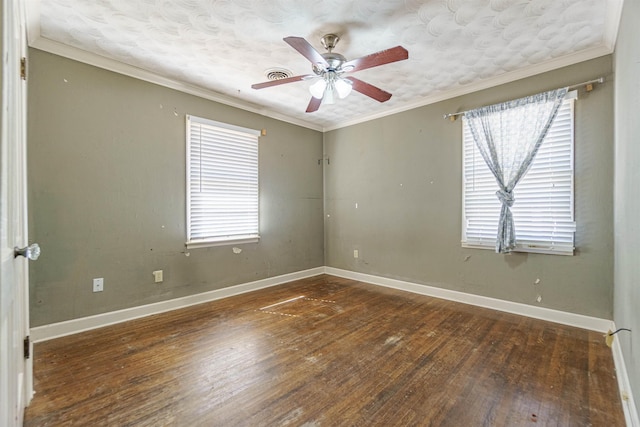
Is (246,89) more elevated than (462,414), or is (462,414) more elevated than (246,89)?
(246,89)

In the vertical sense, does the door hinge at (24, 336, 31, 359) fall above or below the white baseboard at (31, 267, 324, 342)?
above

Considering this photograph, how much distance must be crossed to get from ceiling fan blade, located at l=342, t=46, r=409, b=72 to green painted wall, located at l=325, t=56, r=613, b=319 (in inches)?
70.9

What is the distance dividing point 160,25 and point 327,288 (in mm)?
3361

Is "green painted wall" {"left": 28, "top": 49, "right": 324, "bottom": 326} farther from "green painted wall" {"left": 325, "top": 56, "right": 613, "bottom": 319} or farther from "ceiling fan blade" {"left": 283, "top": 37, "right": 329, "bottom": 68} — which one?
"ceiling fan blade" {"left": 283, "top": 37, "right": 329, "bottom": 68}

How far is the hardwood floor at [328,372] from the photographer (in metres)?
1.59

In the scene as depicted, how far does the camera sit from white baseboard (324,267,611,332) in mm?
2658

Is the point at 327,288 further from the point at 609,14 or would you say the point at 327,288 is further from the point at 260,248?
the point at 609,14

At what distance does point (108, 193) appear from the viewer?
280cm

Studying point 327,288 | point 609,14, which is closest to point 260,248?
point 327,288

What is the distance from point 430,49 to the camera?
2.60 m

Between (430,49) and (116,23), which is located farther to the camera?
(430,49)

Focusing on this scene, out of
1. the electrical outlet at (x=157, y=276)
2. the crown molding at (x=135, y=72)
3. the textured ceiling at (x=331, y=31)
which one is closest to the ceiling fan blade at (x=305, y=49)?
the textured ceiling at (x=331, y=31)

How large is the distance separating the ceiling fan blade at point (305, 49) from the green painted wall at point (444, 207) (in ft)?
6.69

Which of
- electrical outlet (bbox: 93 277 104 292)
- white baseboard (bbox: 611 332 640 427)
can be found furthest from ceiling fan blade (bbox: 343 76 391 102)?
electrical outlet (bbox: 93 277 104 292)
